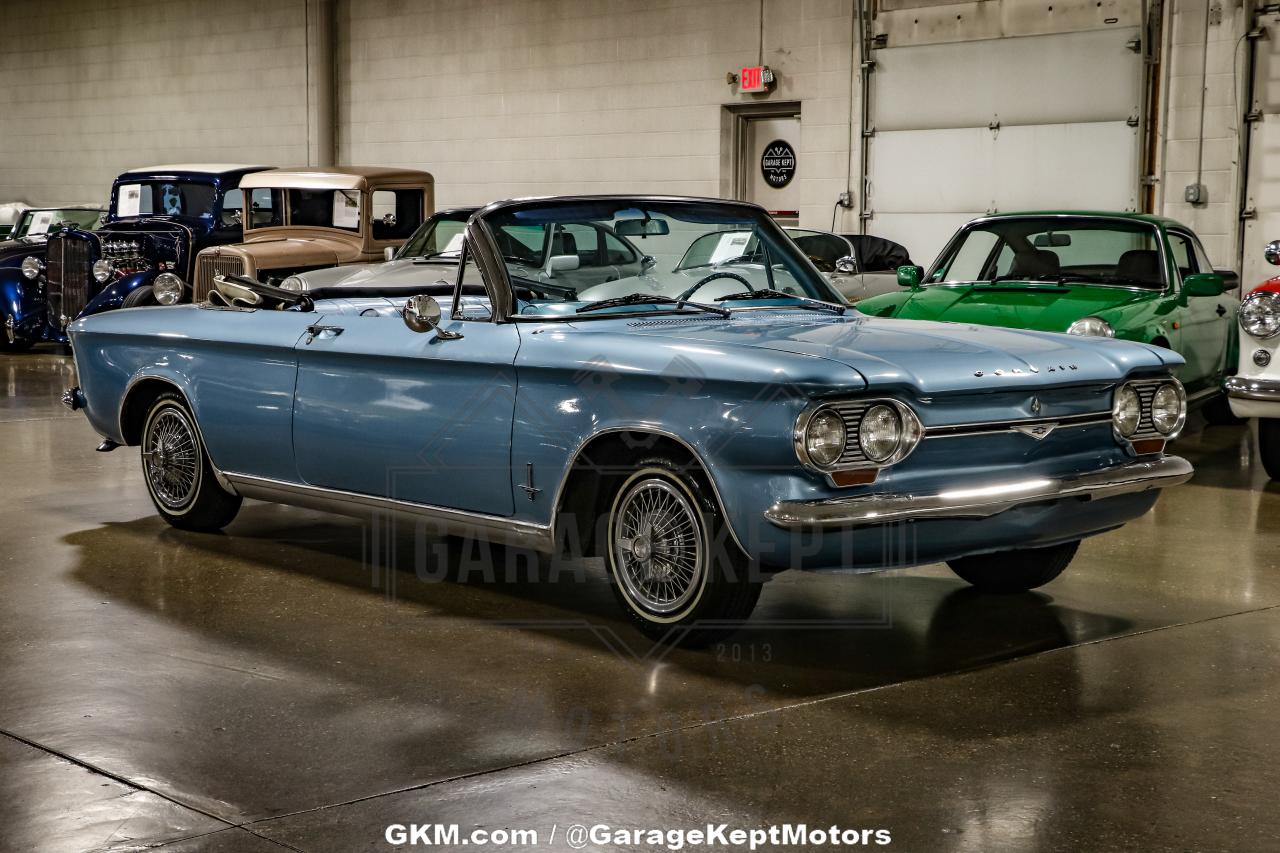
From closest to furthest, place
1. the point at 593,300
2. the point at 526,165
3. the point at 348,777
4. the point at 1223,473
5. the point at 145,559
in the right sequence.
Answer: the point at 348,777 → the point at 593,300 → the point at 145,559 → the point at 1223,473 → the point at 526,165

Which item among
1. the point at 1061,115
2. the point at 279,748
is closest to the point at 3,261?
the point at 1061,115

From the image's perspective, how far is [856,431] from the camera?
14.2 feet

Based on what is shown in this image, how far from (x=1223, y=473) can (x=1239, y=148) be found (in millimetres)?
5674

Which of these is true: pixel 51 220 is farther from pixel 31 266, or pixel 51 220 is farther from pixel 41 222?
pixel 31 266

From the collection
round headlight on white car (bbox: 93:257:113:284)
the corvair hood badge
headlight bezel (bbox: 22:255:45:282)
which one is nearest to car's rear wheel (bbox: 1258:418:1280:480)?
the corvair hood badge

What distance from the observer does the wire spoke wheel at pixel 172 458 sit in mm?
6426

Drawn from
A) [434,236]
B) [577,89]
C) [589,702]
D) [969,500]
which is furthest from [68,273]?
[969,500]

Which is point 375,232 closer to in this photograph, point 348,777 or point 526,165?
point 526,165

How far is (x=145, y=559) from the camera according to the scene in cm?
607

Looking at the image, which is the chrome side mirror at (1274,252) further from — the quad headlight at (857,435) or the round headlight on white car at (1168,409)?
the quad headlight at (857,435)

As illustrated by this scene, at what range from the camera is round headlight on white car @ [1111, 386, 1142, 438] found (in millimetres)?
4891

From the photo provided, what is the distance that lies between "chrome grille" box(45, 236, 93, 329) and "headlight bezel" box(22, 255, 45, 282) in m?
0.21

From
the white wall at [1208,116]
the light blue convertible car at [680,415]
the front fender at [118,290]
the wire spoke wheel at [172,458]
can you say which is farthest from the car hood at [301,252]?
the white wall at [1208,116]

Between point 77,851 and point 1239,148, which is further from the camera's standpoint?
point 1239,148
